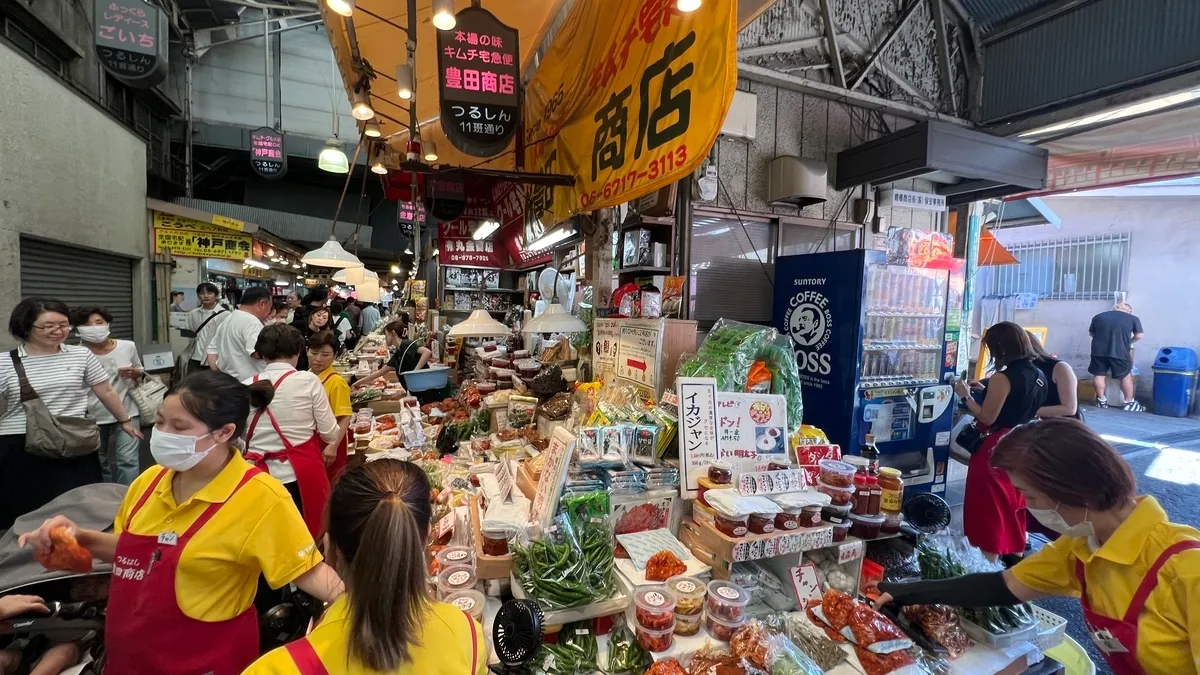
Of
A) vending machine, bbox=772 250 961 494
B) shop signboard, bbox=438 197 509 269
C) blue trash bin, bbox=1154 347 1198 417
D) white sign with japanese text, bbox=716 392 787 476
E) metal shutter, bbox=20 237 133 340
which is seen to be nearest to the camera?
white sign with japanese text, bbox=716 392 787 476

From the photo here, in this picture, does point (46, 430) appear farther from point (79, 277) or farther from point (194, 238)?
point (194, 238)

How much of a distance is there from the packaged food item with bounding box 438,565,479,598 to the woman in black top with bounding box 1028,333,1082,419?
4.56 meters

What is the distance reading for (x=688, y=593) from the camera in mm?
1992

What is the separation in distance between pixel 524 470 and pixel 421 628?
1.51m

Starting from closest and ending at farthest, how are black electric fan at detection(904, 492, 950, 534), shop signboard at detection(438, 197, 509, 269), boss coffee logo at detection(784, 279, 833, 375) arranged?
black electric fan at detection(904, 492, 950, 534), boss coffee logo at detection(784, 279, 833, 375), shop signboard at detection(438, 197, 509, 269)

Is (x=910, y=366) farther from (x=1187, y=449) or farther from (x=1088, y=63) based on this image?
(x=1187, y=449)

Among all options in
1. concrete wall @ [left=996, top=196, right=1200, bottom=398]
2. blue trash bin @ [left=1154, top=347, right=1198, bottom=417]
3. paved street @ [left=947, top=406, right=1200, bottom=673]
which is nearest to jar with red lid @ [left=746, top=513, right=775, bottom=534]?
paved street @ [left=947, top=406, right=1200, bottom=673]

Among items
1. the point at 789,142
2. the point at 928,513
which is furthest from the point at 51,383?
the point at 789,142

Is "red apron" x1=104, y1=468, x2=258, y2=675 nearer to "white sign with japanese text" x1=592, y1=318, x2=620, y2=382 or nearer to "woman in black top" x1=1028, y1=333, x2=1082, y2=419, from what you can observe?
"white sign with japanese text" x1=592, y1=318, x2=620, y2=382

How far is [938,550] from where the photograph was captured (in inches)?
98.3

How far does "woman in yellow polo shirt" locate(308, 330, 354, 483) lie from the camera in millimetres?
3837

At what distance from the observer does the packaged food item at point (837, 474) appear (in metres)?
2.37

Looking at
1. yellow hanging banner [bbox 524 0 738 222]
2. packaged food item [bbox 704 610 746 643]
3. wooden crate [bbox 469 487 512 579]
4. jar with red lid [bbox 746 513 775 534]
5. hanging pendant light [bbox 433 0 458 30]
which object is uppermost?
hanging pendant light [bbox 433 0 458 30]

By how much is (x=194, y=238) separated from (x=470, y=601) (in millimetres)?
12217
